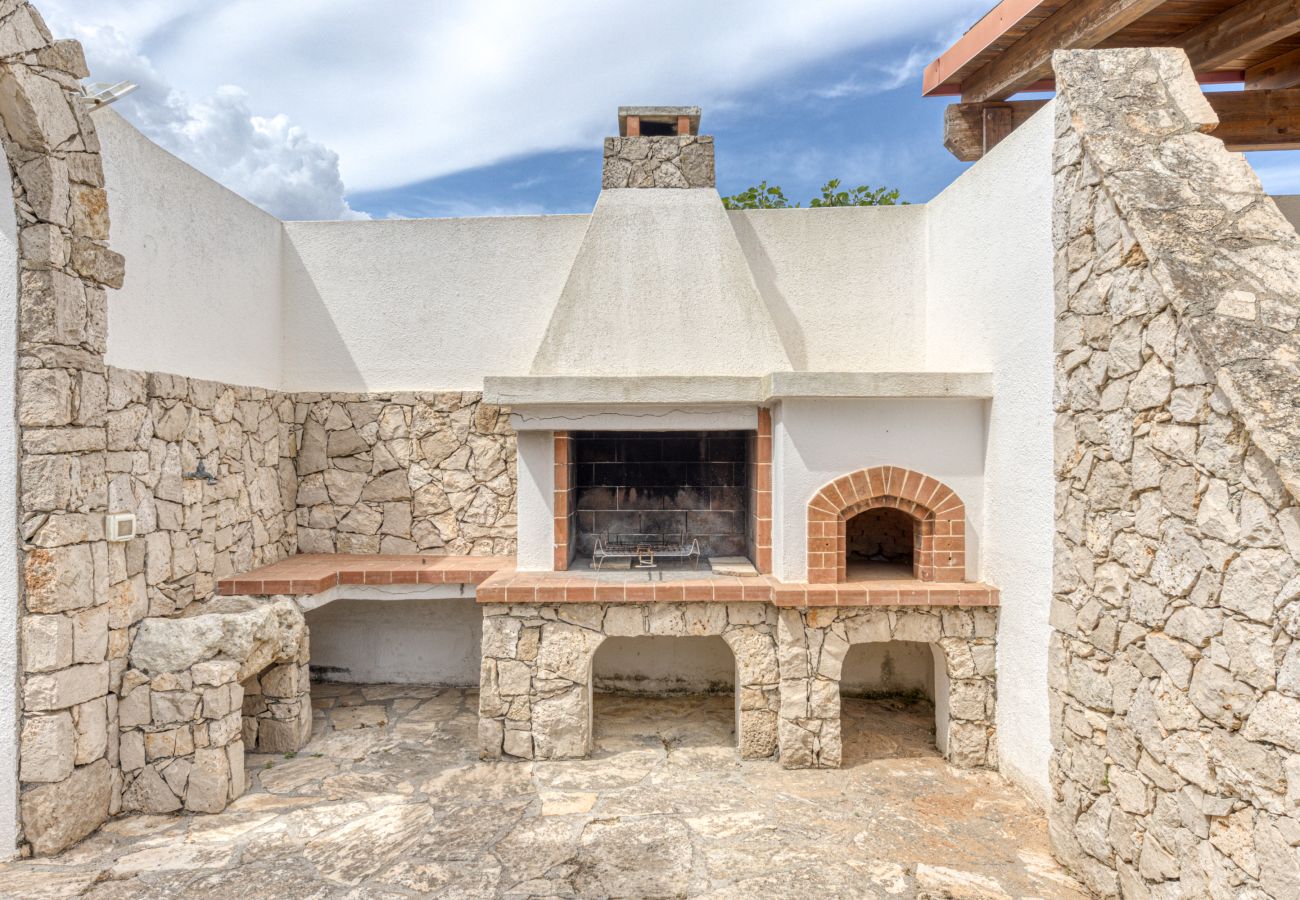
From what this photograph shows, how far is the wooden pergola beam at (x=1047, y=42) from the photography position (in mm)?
4414

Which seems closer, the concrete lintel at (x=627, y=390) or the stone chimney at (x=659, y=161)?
the concrete lintel at (x=627, y=390)

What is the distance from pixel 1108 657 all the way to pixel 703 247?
471 cm

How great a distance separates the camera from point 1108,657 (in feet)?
12.5

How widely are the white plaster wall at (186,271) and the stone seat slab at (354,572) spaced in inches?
73.6

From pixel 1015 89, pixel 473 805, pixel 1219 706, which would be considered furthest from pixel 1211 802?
pixel 1015 89

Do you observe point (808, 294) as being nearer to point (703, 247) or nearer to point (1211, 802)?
point (703, 247)

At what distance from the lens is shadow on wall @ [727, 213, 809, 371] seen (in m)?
7.16

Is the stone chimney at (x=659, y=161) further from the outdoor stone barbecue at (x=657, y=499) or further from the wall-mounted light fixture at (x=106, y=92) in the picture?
the wall-mounted light fixture at (x=106, y=92)

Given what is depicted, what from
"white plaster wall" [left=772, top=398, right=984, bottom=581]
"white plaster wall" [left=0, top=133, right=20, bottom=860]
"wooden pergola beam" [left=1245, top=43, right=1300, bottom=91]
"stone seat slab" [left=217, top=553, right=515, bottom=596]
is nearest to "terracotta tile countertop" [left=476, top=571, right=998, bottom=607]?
"white plaster wall" [left=772, top=398, right=984, bottom=581]

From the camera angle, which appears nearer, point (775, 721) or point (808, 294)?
point (775, 721)

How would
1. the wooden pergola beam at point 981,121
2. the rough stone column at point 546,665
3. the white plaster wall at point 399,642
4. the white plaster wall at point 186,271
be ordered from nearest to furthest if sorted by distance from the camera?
the white plaster wall at point 186,271
the rough stone column at point 546,665
the wooden pergola beam at point 981,121
the white plaster wall at point 399,642

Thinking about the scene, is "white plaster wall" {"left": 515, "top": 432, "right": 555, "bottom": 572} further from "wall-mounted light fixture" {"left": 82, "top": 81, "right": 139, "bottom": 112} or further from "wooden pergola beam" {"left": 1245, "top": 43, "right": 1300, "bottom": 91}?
"wooden pergola beam" {"left": 1245, "top": 43, "right": 1300, "bottom": 91}

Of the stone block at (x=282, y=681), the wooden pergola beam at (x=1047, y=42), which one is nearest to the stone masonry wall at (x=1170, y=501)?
the wooden pergola beam at (x=1047, y=42)

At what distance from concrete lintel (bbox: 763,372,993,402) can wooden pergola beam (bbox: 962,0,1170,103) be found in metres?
2.35
